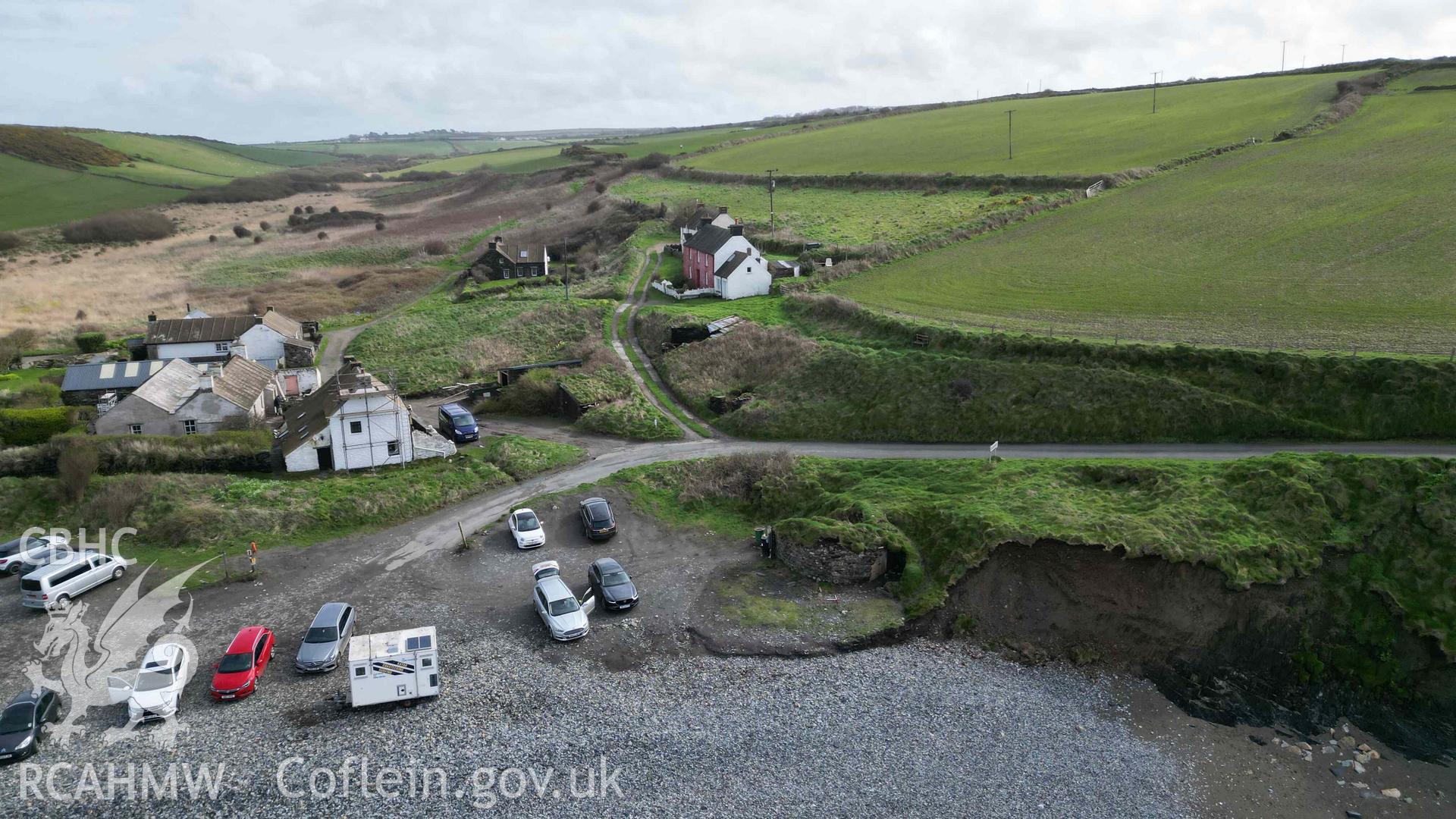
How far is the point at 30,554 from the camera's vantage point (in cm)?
2997

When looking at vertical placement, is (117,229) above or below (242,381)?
above

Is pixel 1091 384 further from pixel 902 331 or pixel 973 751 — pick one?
pixel 973 751

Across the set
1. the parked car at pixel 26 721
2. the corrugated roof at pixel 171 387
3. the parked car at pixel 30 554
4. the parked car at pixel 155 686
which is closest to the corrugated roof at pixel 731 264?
the corrugated roof at pixel 171 387

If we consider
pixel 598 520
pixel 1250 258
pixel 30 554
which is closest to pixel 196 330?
pixel 30 554

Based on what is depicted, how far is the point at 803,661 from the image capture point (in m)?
25.5

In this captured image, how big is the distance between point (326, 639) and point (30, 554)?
13.8 meters

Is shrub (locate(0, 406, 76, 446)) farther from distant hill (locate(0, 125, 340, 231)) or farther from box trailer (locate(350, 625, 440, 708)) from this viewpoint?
distant hill (locate(0, 125, 340, 231))

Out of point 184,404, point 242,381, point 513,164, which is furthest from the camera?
point 513,164

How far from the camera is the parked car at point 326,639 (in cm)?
2445

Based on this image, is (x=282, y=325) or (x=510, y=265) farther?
(x=510, y=265)

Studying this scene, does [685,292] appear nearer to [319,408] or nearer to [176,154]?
[319,408]

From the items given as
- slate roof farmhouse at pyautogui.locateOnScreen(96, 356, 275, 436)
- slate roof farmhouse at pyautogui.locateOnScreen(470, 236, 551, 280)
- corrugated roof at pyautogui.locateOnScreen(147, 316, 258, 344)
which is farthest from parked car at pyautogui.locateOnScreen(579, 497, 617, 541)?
slate roof farmhouse at pyautogui.locateOnScreen(470, 236, 551, 280)

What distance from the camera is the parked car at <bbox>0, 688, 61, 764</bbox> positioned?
21.1 metres

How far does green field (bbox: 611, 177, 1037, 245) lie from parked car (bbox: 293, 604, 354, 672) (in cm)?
4891
